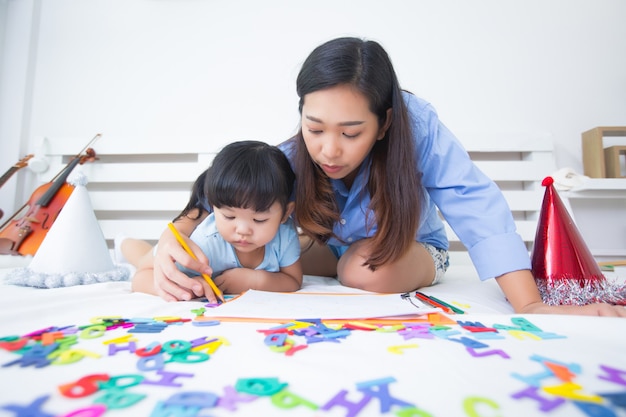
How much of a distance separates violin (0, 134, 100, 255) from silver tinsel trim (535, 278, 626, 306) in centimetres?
145

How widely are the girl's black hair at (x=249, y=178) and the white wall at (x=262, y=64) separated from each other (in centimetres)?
89

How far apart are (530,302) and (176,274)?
63 centimetres

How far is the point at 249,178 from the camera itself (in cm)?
77

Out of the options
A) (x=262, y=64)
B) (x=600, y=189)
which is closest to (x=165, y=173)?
(x=262, y=64)

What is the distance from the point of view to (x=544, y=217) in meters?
0.80

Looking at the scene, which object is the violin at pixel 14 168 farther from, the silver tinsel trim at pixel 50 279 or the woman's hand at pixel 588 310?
the woman's hand at pixel 588 310

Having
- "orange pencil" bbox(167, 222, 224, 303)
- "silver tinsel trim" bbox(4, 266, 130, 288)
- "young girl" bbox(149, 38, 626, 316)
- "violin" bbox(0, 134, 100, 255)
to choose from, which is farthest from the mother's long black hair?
"violin" bbox(0, 134, 100, 255)

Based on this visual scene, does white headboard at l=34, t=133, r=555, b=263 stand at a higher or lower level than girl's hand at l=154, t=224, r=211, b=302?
higher

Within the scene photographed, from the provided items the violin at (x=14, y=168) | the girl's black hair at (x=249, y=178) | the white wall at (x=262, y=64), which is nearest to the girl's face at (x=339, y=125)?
the girl's black hair at (x=249, y=178)

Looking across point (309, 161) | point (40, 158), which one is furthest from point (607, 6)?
point (40, 158)

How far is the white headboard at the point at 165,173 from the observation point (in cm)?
159

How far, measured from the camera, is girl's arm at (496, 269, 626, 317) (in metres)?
0.57

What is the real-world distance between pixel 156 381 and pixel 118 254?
3.94 ft

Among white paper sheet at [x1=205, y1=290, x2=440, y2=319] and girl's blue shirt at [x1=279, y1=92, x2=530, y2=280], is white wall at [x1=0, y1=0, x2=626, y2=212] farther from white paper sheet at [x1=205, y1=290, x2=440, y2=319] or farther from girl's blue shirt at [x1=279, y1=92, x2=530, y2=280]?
white paper sheet at [x1=205, y1=290, x2=440, y2=319]
